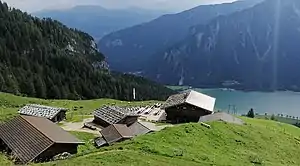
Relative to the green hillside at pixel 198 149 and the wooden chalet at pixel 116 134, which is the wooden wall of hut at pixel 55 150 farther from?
the wooden chalet at pixel 116 134

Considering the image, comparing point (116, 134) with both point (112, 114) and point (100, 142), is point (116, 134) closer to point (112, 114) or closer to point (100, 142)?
point (100, 142)

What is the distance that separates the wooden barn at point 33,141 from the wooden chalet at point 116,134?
6028mm

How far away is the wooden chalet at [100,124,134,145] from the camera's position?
4512 centimetres

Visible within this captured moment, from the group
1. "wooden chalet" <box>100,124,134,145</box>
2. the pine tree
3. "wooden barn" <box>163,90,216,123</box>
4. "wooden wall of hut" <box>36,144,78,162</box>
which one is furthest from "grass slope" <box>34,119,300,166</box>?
the pine tree

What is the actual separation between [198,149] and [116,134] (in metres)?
11.2

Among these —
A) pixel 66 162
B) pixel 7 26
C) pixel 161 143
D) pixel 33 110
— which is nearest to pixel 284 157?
pixel 161 143

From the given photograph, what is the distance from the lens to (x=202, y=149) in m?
37.9

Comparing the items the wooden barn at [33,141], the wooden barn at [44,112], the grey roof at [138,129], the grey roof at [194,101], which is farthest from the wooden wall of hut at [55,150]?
the grey roof at [194,101]

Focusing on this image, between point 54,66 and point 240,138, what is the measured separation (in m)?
153

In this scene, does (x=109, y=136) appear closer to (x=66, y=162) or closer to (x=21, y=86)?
(x=66, y=162)

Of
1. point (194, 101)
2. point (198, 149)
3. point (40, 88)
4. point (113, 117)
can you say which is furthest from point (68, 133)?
point (40, 88)

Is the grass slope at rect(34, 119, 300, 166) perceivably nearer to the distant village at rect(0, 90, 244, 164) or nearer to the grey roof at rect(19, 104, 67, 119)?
the distant village at rect(0, 90, 244, 164)

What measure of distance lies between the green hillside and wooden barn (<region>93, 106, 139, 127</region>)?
6.06 metres

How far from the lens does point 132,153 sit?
3111cm
